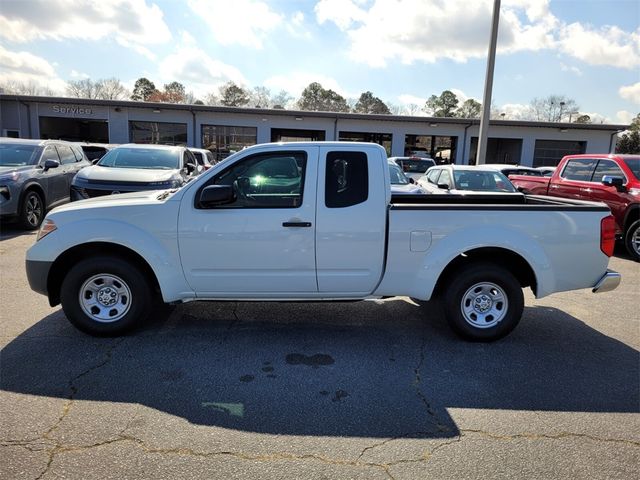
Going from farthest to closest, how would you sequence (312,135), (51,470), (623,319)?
(312,135)
(623,319)
(51,470)

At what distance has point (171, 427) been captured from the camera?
3.07 m

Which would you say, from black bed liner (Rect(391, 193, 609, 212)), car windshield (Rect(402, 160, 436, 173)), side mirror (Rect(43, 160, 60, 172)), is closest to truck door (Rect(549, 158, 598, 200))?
black bed liner (Rect(391, 193, 609, 212))

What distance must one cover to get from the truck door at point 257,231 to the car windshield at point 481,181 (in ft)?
22.9

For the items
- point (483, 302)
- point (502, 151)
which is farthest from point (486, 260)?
point (502, 151)

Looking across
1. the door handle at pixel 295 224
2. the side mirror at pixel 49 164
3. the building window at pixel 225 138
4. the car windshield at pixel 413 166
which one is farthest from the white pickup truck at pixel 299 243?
the building window at pixel 225 138

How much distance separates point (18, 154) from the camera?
413 inches

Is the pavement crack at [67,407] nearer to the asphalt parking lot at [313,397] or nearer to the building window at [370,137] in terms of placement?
the asphalt parking lot at [313,397]

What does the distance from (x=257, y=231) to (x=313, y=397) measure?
1.60 metres

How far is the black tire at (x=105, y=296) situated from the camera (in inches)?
171

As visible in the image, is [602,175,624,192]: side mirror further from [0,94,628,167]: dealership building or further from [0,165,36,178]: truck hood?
[0,94,628,167]: dealership building

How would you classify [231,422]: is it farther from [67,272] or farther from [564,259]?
[564,259]

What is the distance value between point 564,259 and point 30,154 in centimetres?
1119

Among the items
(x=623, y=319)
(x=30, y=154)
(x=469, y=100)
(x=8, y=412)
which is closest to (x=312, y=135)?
(x=30, y=154)

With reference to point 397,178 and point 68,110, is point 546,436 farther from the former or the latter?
point 68,110
